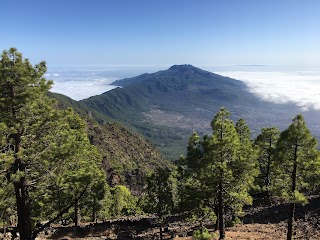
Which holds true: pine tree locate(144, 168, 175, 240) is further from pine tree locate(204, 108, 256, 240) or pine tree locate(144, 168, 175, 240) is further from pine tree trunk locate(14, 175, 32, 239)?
pine tree trunk locate(14, 175, 32, 239)

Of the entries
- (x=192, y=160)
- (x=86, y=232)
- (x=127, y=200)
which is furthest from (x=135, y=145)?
(x=192, y=160)

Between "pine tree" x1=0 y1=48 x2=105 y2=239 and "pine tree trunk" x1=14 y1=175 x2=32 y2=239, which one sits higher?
"pine tree" x1=0 y1=48 x2=105 y2=239

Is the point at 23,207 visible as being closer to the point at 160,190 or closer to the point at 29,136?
the point at 29,136

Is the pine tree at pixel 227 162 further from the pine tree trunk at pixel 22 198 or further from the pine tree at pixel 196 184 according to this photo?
the pine tree trunk at pixel 22 198

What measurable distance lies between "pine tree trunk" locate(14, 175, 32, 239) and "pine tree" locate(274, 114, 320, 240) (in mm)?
15588

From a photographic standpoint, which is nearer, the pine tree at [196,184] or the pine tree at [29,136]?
the pine tree at [29,136]

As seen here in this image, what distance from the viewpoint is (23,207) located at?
13969 millimetres

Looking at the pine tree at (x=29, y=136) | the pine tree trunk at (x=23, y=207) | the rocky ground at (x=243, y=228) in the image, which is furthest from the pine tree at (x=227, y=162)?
the pine tree trunk at (x=23, y=207)

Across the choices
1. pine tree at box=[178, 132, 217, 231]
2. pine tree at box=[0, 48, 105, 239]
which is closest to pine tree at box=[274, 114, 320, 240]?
pine tree at box=[178, 132, 217, 231]

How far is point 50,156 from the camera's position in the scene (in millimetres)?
13906

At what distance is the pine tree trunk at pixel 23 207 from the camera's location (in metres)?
13.8

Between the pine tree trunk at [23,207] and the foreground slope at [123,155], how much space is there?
311 feet

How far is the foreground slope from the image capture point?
119 m

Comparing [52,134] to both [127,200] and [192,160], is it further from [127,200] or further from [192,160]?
[127,200]
